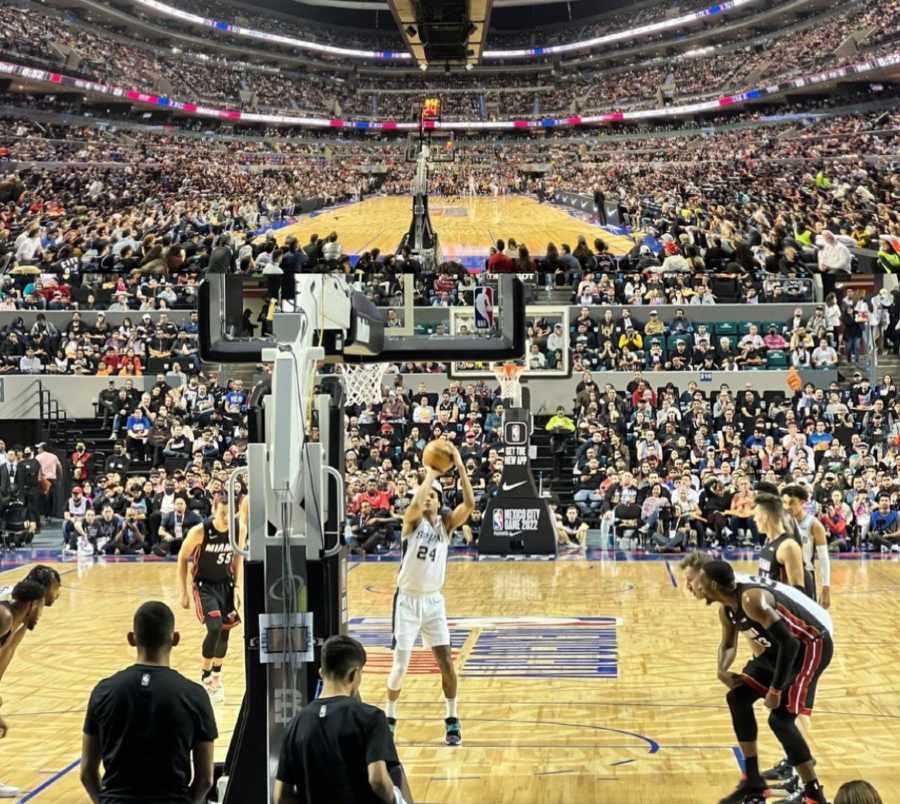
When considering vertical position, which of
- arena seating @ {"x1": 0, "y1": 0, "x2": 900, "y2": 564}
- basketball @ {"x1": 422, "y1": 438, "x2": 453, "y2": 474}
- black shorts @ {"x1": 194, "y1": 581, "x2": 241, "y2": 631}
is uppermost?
arena seating @ {"x1": 0, "y1": 0, "x2": 900, "y2": 564}

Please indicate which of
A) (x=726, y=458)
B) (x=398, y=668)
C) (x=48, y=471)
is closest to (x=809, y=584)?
(x=398, y=668)

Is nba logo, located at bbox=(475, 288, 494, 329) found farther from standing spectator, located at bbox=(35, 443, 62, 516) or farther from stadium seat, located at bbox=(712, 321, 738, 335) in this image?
stadium seat, located at bbox=(712, 321, 738, 335)

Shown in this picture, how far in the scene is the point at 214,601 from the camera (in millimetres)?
9766

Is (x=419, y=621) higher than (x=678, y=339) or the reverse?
the reverse

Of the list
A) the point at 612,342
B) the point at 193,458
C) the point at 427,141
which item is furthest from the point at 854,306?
the point at 427,141

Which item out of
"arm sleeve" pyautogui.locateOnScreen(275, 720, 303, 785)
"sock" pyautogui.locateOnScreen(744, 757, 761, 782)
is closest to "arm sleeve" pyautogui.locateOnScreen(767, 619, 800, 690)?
"sock" pyautogui.locateOnScreen(744, 757, 761, 782)

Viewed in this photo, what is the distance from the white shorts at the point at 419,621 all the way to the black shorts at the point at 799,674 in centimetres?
225

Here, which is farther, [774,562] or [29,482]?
[29,482]

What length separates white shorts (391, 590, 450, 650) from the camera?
27.7 ft

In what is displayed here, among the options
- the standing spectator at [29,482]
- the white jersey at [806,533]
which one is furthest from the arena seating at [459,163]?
the standing spectator at [29,482]

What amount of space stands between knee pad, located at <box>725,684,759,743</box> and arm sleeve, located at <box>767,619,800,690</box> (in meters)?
0.45

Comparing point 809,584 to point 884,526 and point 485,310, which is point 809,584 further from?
point 884,526

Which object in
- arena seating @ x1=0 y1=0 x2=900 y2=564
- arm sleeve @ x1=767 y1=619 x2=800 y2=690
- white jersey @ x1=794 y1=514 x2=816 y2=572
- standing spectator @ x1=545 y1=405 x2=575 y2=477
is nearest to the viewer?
arm sleeve @ x1=767 y1=619 x2=800 y2=690

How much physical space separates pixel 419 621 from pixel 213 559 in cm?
215
